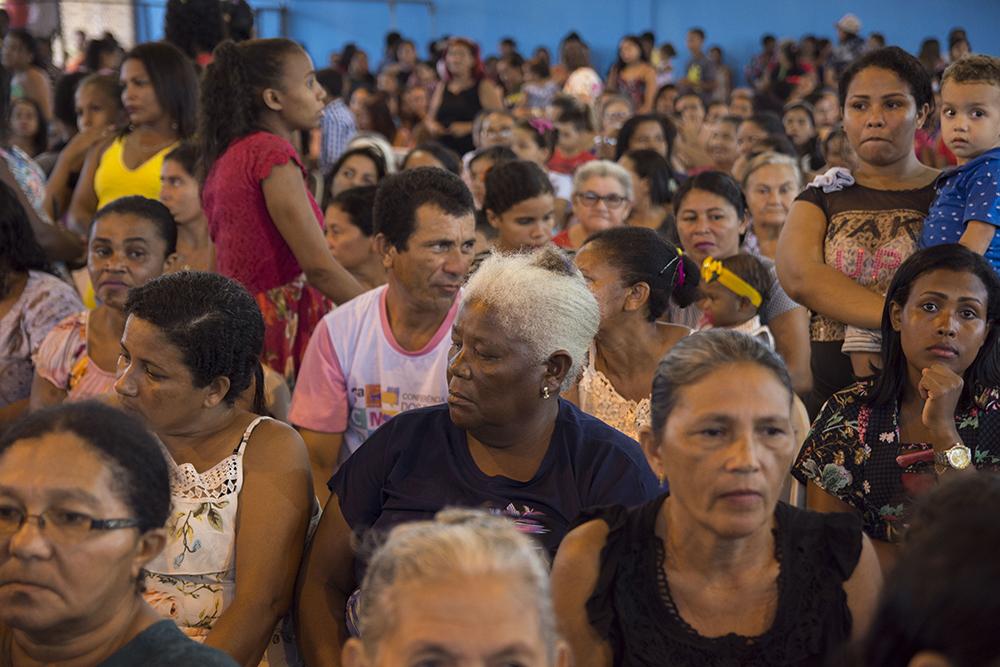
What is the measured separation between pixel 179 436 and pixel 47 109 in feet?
20.5

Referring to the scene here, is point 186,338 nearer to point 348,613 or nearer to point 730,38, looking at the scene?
point 348,613

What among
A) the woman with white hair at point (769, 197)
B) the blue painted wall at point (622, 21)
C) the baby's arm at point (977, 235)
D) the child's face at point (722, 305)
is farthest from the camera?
the blue painted wall at point (622, 21)

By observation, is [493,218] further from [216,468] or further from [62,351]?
[216,468]

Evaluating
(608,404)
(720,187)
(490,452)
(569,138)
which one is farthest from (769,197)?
(490,452)

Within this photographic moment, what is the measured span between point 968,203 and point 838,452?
2.55 ft

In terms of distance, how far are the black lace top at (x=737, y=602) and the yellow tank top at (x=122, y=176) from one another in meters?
3.22

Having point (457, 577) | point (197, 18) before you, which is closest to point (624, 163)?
point (197, 18)

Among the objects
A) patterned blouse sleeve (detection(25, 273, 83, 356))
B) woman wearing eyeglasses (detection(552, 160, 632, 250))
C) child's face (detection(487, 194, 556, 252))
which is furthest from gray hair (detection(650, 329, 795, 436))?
woman wearing eyeglasses (detection(552, 160, 632, 250))

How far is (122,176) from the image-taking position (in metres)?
4.87

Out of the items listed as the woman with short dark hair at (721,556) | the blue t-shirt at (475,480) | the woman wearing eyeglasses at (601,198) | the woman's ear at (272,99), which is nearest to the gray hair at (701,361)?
the woman with short dark hair at (721,556)

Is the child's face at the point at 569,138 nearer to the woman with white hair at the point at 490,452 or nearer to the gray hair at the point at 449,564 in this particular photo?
the woman with white hair at the point at 490,452

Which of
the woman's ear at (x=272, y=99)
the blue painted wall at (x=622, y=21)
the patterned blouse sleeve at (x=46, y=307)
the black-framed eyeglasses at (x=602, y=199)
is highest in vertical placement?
the blue painted wall at (x=622, y=21)

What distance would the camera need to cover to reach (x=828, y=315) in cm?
333

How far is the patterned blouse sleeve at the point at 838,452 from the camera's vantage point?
2.87m
